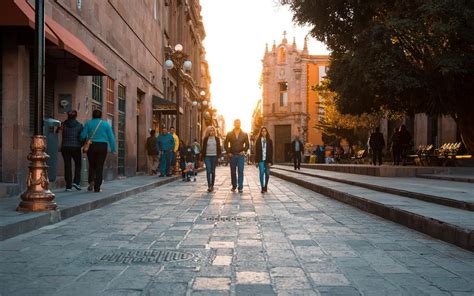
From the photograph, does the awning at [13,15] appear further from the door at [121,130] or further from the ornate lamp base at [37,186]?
the door at [121,130]

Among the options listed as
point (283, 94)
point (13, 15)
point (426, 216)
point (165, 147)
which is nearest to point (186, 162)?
point (165, 147)

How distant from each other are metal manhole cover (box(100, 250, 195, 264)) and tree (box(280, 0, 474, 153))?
1180 cm

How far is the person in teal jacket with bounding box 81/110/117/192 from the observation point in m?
11.1

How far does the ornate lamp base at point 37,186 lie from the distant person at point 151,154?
12992 mm

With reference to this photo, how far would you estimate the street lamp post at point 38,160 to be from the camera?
24.1 ft

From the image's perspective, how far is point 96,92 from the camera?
1524 cm

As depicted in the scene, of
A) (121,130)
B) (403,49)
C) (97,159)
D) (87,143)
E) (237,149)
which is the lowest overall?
(97,159)

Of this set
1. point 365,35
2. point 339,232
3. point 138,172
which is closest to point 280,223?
point 339,232

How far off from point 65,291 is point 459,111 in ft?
54.4

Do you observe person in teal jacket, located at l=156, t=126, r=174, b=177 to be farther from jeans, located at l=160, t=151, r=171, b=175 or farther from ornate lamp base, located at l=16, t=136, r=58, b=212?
ornate lamp base, located at l=16, t=136, r=58, b=212

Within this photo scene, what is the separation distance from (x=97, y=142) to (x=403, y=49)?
35.2 feet

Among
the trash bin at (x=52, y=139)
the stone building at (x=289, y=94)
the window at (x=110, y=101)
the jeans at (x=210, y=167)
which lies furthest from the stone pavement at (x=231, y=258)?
the stone building at (x=289, y=94)

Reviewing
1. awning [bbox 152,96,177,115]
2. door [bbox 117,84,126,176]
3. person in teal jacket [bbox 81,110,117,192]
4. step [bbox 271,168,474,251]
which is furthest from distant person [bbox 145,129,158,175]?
step [bbox 271,168,474,251]

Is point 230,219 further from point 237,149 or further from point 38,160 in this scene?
point 237,149
